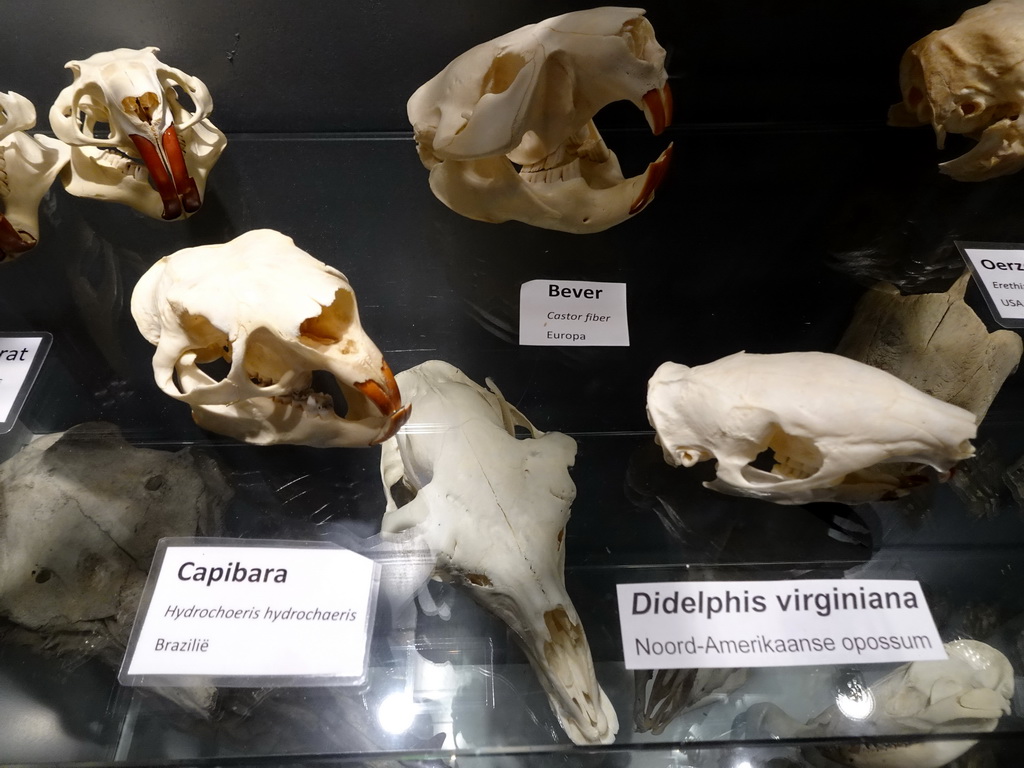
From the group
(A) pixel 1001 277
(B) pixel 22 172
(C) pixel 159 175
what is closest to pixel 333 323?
(C) pixel 159 175

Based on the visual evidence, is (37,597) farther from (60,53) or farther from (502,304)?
(60,53)

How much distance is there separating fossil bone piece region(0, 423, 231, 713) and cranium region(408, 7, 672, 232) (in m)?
0.55

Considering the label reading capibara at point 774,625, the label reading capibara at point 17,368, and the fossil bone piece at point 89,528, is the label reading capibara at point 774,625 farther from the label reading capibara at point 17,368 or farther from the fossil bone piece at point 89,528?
the label reading capibara at point 17,368

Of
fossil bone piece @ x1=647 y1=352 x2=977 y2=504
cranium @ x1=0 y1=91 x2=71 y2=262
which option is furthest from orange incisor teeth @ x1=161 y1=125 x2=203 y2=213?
fossil bone piece @ x1=647 y1=352 x2=977 y2=504

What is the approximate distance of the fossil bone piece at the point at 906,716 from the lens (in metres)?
0.87

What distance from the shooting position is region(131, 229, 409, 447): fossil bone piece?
851 mm

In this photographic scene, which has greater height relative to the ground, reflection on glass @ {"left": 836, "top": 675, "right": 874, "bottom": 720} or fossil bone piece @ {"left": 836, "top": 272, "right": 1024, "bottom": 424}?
A: fossil bone piece @ {"left": 836, "top": 272, "right": 1024, "bottom": 424}

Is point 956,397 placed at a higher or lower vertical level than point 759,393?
lower

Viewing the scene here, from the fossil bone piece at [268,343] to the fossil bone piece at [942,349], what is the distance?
2.20 feet

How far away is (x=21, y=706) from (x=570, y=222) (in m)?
0.94

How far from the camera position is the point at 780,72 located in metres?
1.44

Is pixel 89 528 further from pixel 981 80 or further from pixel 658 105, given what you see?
pixel 981 80

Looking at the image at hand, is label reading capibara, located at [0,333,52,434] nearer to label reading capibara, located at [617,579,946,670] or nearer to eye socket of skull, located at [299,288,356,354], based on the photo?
eye socket of skull, located at [299,288,356,354]

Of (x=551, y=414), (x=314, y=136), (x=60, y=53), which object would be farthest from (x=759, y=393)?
(x=60, y=53)
